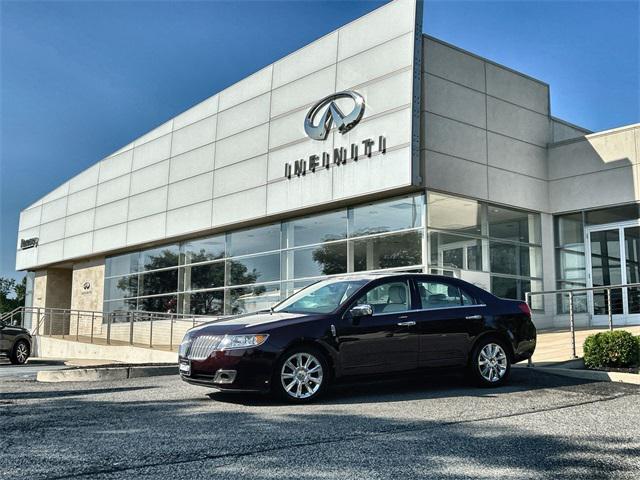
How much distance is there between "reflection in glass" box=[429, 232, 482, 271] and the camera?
57.8 feet

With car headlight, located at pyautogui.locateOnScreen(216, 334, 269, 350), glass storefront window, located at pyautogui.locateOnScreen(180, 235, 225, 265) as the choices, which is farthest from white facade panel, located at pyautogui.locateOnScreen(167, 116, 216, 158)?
car headlight, located at pyautogui.locateOnScreen(216, 334, 269, 350)

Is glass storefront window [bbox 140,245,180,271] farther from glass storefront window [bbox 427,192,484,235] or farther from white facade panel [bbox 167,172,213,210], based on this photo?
glass storefront window [bbox 427,192,484,235]

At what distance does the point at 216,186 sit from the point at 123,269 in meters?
9.37

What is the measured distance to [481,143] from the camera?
1909cm

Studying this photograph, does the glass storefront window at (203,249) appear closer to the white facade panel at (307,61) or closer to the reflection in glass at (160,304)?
the reflection in glass at (160,304)

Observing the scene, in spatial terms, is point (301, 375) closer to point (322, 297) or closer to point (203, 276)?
point (322, 297)

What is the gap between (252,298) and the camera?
76.0 ft

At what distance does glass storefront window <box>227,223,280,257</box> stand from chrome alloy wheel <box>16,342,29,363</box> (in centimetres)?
801

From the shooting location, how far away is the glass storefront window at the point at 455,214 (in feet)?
58.6

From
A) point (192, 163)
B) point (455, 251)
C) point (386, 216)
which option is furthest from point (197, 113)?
point (455, 251)

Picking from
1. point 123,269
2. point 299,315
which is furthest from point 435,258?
point 123,269

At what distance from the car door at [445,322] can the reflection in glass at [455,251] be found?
8.25 metres

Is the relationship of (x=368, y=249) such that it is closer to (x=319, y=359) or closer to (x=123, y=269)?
(x=319, y=359)

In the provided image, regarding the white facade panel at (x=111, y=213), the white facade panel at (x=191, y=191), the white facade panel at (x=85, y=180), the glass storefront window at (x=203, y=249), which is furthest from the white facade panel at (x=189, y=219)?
the white facade panel at (x=85, y=180)
